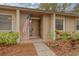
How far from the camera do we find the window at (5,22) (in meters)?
12.6

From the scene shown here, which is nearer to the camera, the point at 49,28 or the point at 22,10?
the point at 22,10

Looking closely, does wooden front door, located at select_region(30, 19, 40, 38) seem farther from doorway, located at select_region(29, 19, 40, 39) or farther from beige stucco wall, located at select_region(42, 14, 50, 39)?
beige stucco wall, located at select_region(42, 14, 50, 39)

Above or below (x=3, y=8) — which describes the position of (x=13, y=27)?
below

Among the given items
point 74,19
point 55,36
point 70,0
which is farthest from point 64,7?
point 70,0

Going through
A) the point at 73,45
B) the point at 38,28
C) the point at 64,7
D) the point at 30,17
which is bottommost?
the point at 73,45

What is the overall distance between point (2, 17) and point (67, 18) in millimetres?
6570

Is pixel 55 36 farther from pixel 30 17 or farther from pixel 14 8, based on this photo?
pixel 14 8

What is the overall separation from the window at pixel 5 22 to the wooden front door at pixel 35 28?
124 inches

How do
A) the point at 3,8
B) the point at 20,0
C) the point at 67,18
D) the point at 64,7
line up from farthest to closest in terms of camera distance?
the point at 64,7
the point at 67,18
the point at 3,8
the point at 20,0

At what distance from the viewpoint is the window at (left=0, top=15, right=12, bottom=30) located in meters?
12.6

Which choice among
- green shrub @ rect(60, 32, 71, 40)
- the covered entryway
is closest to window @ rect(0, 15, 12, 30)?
the covered entryway

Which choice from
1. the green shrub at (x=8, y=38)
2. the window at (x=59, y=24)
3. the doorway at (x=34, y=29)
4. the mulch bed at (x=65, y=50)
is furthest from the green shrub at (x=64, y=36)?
the green shrub at (x=8, y=38)

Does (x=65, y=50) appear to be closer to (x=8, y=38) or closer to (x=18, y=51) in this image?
(x=18, y=51)

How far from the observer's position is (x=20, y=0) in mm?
7258
